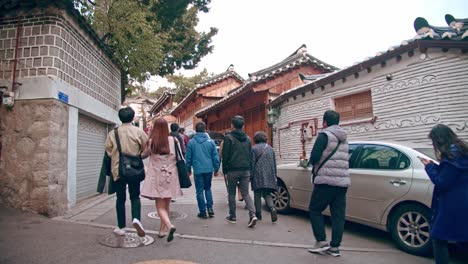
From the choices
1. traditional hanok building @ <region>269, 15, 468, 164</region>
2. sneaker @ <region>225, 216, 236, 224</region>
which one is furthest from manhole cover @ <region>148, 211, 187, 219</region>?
traditional hanok building @ <region>269, 15, 468, 164</region>

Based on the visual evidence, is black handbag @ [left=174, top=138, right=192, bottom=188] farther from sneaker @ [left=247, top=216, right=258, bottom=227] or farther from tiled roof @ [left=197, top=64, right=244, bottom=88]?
tiled roof @ [left=197, top=64, right=244, bottom=88]

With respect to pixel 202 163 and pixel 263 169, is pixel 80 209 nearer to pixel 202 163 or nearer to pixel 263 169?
pixel 202 163

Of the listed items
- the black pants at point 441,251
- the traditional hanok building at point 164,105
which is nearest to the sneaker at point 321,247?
the black pants at point 441,251

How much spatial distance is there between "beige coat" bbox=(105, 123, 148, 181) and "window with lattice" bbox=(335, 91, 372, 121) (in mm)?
6433

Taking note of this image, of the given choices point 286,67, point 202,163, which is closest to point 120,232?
point 202,163

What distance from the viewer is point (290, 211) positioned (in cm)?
655

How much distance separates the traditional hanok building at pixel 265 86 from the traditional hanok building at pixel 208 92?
613cm

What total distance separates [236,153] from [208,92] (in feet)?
58.2

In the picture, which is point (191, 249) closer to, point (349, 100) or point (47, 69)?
point (47, 69)

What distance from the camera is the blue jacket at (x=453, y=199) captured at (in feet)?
9.86

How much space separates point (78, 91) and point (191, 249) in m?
4.56

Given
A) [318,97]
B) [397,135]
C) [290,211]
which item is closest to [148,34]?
[318,97]

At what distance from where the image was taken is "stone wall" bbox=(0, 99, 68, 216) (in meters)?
5.52

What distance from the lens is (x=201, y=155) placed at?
5.92 m
